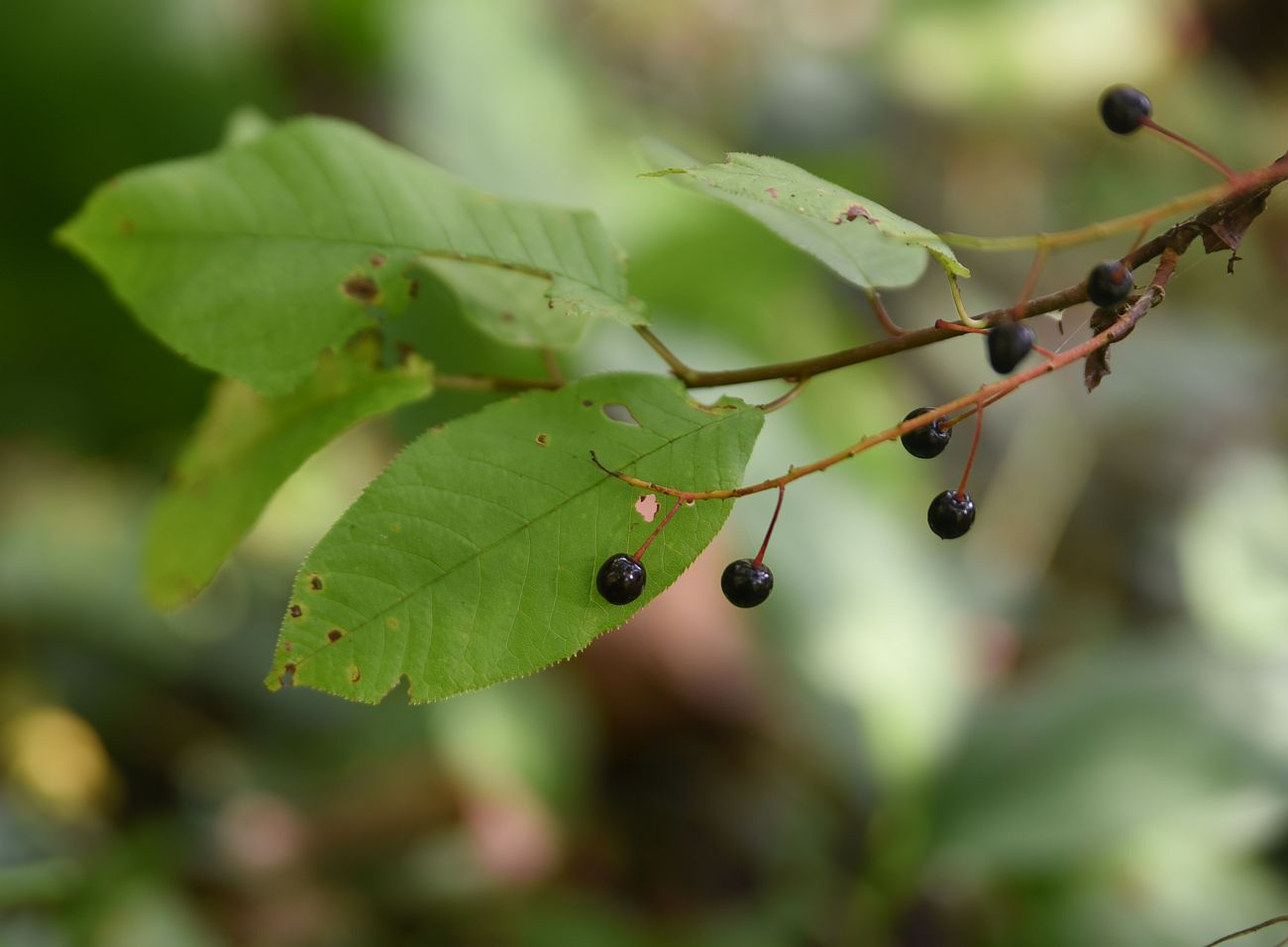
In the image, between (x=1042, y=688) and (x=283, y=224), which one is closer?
(x=283, y=224)

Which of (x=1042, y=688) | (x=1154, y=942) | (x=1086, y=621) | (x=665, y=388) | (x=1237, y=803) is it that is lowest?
(x=665, y=388)

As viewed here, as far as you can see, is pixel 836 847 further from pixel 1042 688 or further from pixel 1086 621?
pixel 1086 621

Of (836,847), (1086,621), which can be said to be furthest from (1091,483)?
(836,847)

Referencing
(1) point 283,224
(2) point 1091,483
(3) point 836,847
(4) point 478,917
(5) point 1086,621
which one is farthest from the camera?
(2) point 1091,483

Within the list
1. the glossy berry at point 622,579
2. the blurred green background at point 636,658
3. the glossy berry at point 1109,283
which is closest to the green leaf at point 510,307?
the glossy berry at point 622,579

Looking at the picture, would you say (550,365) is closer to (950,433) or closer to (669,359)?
(669,359)

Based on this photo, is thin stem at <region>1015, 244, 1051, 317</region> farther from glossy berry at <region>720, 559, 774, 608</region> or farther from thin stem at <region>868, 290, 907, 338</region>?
glossy berry at <region>720, 559, 774, 608</region>

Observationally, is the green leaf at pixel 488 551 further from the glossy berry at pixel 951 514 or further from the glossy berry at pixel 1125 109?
the glossy berry at pixel 1125 109
